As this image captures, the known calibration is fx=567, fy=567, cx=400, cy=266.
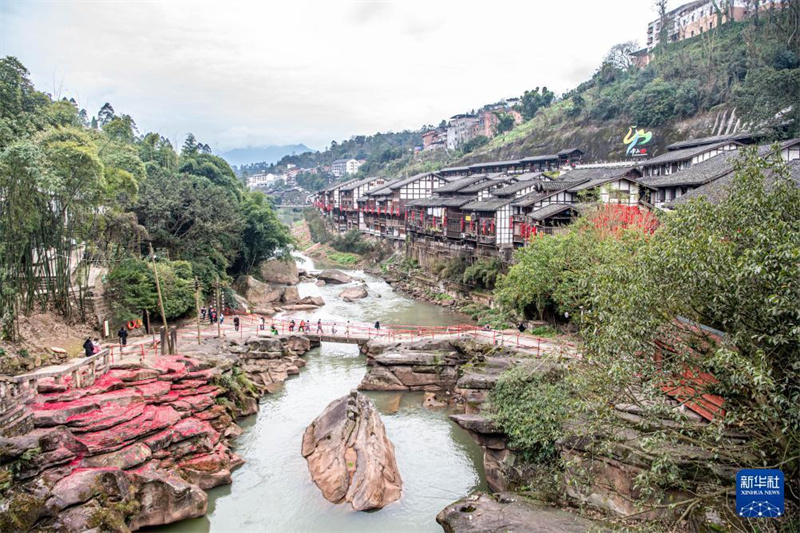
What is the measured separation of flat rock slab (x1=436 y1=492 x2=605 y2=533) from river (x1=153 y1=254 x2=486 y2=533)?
136 cm

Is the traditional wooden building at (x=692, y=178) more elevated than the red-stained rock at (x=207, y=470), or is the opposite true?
the traditional wooden building at (x=692, y=178)

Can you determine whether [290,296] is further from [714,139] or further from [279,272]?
[714,139]

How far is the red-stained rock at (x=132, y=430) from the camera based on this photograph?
18.0m

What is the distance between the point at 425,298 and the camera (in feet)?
168

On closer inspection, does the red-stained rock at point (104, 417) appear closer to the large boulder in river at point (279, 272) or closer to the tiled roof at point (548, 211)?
the tiled roof at point (548, 211)

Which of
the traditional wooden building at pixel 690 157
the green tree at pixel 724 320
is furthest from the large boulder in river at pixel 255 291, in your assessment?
the green tree at pixel 724 320

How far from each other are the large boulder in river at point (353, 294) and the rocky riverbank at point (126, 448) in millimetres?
25163

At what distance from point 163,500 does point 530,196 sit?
36.2 metres

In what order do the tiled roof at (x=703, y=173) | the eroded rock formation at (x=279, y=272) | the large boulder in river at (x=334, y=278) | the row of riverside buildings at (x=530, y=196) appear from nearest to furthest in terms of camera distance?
the tiled roof at (x=703, y=173), the row of riverside buildings at (x=530, y=196), the eroded rock formation at (x=279, y=272), the large boulder in river at (x=334, y=278)

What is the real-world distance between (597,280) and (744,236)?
405 centimetres

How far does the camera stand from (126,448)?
18.5m

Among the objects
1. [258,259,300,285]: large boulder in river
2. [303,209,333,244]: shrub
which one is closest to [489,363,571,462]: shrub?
[258,259,300,285]: large boulder in river

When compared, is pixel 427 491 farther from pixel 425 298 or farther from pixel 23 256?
pixel 425 298

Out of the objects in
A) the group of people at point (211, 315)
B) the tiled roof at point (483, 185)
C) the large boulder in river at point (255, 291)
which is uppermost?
the tiled roof at point (483, 185)
